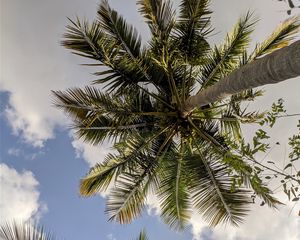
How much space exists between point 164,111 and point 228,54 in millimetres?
2347

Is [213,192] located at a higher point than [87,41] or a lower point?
lower

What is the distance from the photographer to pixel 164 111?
10453mm

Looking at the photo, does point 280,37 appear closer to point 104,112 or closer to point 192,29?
point 192,29

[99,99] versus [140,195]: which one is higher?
[99,99]

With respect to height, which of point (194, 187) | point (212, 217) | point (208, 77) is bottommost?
point (212, 217)

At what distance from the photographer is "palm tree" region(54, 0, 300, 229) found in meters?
9.90

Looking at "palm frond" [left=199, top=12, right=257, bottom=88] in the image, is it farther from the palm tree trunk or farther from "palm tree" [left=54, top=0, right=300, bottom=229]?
the palm tree trunk

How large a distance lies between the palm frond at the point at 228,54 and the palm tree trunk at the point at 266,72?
3922 millimetres

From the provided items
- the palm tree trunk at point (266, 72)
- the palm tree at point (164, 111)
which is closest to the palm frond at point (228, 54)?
the palm tree at point (164, 111)

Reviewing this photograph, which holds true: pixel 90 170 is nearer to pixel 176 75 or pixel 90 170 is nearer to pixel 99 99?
pixel 99 99

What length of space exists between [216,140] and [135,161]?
7.43ft

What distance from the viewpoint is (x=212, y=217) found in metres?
10.7

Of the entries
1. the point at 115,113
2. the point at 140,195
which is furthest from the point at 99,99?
the point at 140,195

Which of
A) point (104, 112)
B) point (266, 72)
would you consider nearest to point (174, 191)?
point (104, 112)
